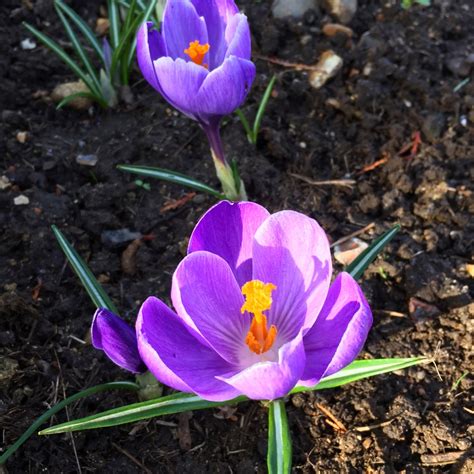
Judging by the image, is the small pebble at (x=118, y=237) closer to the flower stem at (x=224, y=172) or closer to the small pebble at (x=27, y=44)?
the flower stem at (x=224, y=172)

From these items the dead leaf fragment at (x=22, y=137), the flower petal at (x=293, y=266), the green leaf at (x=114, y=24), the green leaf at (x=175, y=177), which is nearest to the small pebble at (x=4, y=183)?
the dead leaf fragment at (x=22, y=137)

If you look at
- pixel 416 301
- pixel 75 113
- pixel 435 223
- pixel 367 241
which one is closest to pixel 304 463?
pixel 416 301

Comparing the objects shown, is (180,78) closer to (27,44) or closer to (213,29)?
(213,29)

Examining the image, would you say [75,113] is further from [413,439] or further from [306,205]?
[413,439]

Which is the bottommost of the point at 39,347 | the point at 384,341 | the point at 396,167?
the point at 39,347

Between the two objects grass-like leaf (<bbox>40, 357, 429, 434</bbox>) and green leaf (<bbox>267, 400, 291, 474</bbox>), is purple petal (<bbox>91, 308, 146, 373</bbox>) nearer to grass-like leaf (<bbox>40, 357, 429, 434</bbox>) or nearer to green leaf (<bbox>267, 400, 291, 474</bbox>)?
grass-like leaf (<bbox>40, 357, 429, 434</bbox>)

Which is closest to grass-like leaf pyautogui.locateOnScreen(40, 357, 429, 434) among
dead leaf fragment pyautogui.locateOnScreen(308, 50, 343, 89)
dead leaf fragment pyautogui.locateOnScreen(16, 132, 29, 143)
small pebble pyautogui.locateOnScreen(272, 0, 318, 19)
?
dead leaf fragment pyautogui.locateOnScreen(16, 132, 29, 143)
